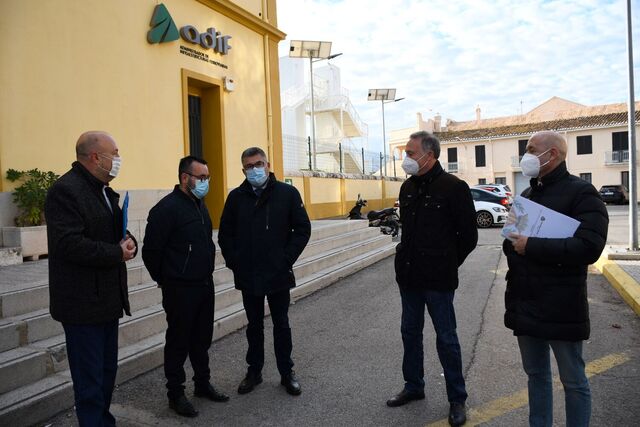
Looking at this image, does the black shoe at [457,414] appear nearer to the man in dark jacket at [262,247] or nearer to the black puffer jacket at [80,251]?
the man in dark jacket at [262,247]

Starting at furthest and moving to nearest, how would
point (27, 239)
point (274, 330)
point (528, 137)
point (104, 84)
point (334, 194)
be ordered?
point (528, 137) → point (334, 194) → point (104, 84) → point (27, 239) → point (274, 330)

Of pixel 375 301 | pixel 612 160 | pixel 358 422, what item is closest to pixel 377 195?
pixel 375 301

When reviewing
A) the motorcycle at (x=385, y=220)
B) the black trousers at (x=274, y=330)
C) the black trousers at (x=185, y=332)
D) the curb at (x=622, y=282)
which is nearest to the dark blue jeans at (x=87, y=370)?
the black trousers at (x=185, y=332)

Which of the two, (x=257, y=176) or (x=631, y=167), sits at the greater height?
(x=631, y=167)

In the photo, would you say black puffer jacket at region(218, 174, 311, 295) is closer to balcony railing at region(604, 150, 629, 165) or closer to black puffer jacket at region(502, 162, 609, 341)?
black puffer jacket at region(502, 162, 609, 341)

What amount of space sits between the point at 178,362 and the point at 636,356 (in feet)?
13.8

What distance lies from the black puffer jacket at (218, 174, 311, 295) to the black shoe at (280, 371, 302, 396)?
0.74 meters

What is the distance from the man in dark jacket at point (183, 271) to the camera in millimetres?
3697

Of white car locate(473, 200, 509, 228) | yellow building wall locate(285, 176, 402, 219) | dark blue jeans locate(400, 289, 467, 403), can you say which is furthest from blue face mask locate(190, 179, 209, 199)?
white car locate(473, 200, 509, 228)

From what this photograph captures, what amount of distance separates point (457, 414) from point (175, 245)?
7.97 feet

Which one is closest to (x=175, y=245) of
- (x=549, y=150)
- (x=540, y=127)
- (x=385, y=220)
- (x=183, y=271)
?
(x=183, y=271)

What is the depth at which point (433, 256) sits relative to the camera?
3521 millimetres

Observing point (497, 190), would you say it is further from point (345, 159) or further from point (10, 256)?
point (10, 256)

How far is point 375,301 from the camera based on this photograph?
7082 mm
